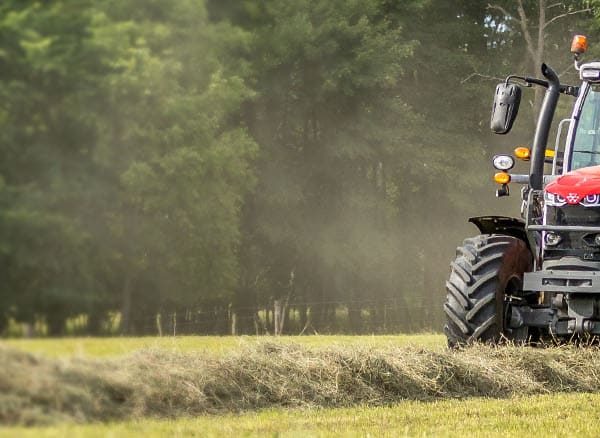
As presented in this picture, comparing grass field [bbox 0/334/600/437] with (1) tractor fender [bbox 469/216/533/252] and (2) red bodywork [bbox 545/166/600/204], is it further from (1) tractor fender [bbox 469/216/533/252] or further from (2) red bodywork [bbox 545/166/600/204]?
(1) tractor fender [bbox 469/216/533/252]

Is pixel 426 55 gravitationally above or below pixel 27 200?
above

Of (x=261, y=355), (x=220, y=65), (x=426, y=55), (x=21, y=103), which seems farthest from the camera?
(x=426, y=55)

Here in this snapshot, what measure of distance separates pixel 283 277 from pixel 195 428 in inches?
857

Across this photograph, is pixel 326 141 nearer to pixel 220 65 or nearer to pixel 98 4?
pixel 220 65

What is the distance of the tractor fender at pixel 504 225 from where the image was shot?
530 inches

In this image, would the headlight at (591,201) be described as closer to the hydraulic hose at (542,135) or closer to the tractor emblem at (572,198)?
the tractor emblem at (572,198)

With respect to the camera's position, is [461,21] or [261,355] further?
[461,21]

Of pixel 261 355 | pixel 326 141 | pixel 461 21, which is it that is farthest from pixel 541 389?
pixel 461 21

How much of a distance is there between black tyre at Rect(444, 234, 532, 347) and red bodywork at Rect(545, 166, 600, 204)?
2.59 feet

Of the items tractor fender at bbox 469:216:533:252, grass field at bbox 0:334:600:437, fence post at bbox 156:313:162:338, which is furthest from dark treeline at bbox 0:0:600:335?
tractor fender at bbox 469:216:533:252

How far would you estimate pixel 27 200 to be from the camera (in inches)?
262

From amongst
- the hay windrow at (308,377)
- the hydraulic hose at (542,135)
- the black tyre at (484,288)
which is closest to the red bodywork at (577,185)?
the hydraulic hose at (542,135)

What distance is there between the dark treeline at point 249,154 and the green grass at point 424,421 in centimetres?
93

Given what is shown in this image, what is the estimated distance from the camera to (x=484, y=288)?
12547mm
